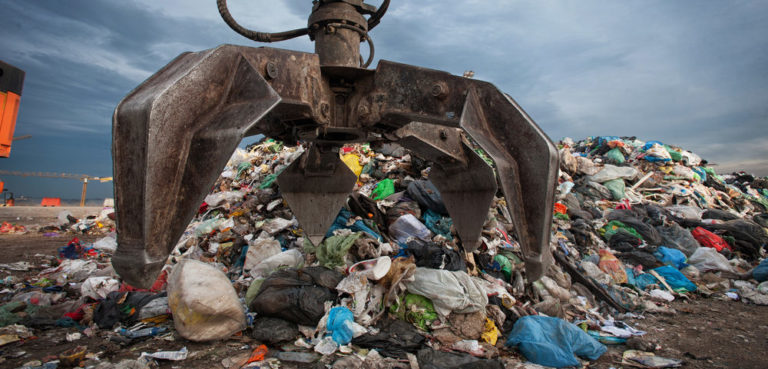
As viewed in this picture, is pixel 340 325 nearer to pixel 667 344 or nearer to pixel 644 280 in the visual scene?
pixel 667 344

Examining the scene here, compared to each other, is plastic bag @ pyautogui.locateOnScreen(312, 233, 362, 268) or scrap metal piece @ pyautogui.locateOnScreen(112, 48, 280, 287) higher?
scrap metal piece @ pyautogui.locateOnScreen(112, 48, 280, 287)

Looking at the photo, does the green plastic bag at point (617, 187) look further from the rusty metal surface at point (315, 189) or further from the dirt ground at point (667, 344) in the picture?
the rusty metal surface at point (315, 189)

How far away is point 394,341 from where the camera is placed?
2561mm

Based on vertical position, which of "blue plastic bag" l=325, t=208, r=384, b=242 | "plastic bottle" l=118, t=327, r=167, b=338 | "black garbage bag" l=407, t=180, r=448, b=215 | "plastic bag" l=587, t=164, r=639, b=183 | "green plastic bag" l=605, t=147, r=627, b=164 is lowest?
"plastic bottle" l=118, t=327, r=167, b=338

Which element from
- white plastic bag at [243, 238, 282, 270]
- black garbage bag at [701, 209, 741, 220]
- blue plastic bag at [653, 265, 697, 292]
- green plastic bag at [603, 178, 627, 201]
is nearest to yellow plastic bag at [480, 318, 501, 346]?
white plastic bag at [243, 238, 282, 270]

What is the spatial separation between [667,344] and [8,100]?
762cm

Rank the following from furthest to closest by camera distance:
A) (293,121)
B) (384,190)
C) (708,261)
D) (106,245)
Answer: (384,190), (106,245), (708,261), (293,121)

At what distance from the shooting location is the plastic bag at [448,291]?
285cm

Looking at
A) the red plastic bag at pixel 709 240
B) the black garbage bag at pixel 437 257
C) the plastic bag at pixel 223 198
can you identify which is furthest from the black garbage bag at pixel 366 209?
the red plastic bag at pixel 709 240

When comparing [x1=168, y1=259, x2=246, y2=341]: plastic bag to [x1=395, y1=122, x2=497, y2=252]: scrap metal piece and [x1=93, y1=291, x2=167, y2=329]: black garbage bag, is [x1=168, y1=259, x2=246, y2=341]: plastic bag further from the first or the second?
[x1=395, y1=122, x2=497, y2=252]: scrap metal piece

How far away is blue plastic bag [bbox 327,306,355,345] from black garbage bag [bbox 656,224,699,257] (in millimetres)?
5418

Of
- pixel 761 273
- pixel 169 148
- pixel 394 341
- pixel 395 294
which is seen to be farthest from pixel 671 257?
pixel 169 148

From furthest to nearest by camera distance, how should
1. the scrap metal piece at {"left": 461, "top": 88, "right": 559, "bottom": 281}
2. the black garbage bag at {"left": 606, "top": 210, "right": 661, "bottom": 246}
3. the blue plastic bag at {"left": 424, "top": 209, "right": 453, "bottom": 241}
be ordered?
1. the black garbage bag at {"left": 606, "top": 210, "right": 661, "bottom": 246}
2. the blue plastic bag at {"left": 424, "top": 209, "right": 453, "bottom": 241}
3. the scrap metal piece at {"left": 461, "top": 88, "right": 559, "bottom": 281}

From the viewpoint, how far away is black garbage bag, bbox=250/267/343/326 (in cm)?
267
